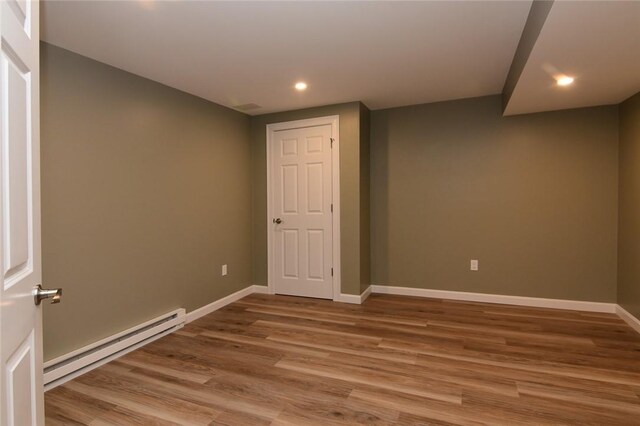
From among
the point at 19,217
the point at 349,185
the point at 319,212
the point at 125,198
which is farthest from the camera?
the point at 319,212

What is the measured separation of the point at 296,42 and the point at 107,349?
2.60 meters

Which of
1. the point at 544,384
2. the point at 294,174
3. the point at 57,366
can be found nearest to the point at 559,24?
the point at 544,384

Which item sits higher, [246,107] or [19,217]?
[246,107]

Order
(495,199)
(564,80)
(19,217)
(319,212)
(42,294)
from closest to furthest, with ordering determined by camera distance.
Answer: (19,217) < (42,294) < (564,80) < (495,199) < (319,212)

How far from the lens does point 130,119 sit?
115 inches

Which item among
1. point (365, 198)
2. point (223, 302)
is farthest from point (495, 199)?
point (223, 302)

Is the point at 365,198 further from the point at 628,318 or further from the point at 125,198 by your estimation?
the point at 628,318

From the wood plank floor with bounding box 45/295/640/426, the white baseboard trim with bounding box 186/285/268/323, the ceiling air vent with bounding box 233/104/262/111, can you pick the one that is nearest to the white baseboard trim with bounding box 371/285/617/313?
the wood plank floor with bounding box 45/295/640/426

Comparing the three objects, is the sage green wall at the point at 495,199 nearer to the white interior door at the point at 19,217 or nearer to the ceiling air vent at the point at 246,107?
the ceiling air vent at the point at 246,107

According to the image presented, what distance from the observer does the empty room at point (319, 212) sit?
1.94m

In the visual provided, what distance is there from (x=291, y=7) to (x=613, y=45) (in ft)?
6.33

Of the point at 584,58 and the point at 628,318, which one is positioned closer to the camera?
the point at 584,58

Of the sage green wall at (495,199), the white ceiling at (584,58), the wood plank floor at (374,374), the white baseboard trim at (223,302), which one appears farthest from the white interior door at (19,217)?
the sage green wall at (495,199)

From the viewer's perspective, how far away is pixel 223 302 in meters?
3.99
